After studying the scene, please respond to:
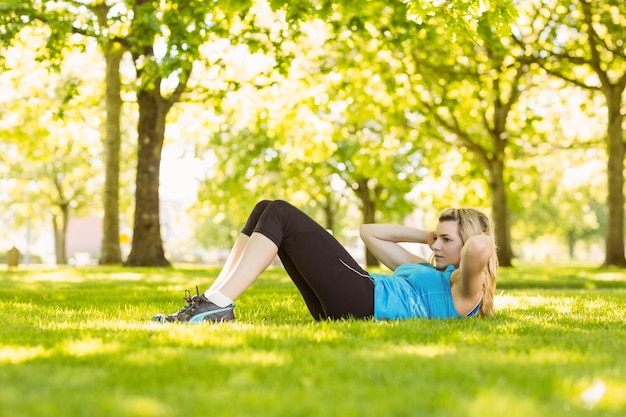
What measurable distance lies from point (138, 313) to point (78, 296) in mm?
2918

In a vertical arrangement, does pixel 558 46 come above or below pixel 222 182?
above

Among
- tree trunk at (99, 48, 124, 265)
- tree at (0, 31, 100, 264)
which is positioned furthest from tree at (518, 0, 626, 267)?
tree at (0, 31, 100, 264)

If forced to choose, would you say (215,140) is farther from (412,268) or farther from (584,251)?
(584,251)

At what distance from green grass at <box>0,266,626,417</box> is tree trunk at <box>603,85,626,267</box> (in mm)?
16138

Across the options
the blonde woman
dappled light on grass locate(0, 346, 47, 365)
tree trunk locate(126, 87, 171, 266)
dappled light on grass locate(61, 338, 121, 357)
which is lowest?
dappled light on grass locate(0, 346, 47, 365)

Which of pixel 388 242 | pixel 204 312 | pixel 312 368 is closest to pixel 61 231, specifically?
pixel 388 242

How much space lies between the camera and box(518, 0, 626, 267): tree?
20.9m

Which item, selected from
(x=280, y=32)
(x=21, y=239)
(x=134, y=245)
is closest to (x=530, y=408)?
(x=280, y=32)

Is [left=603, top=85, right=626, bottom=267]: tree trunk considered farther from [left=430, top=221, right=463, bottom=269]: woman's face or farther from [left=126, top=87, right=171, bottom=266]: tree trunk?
[left=430, top=221, right=463, bottom=269]: woman's face

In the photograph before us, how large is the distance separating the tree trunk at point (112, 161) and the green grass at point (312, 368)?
16857 millimetres

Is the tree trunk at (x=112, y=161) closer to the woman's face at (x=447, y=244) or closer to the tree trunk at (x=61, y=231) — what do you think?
the woman's face at (x=447, y=244)

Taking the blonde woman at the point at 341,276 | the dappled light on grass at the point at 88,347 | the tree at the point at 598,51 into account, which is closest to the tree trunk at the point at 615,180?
the tree at the point at 598,51

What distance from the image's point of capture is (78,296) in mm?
9625

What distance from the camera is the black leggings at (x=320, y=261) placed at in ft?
19.0
